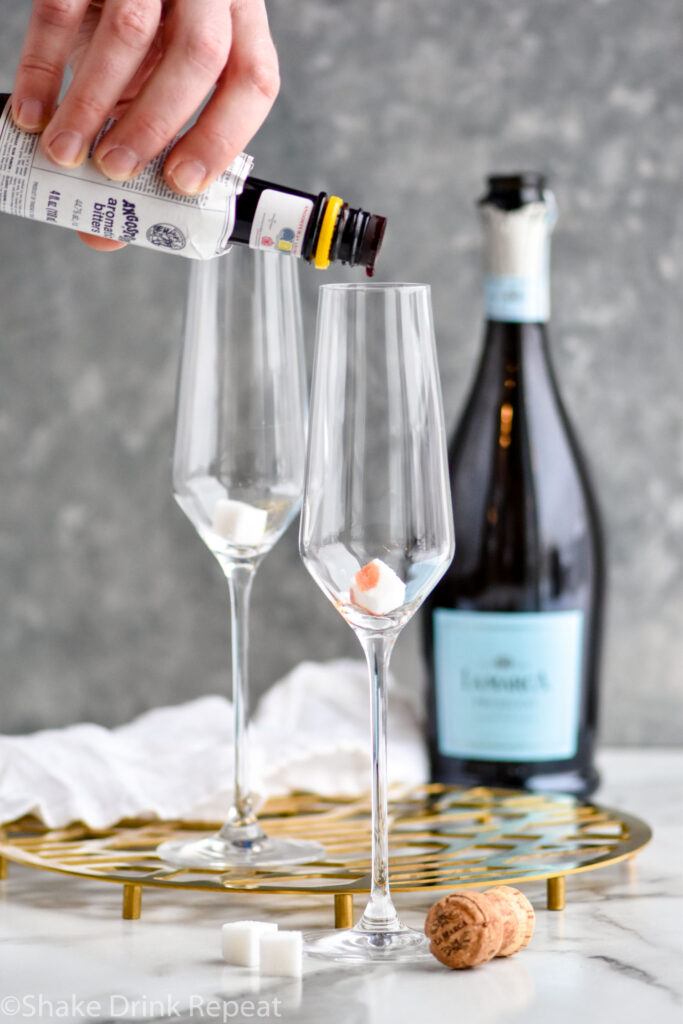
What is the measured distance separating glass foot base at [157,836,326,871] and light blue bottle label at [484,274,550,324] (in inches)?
18.4

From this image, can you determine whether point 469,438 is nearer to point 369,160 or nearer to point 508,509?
point 508,509

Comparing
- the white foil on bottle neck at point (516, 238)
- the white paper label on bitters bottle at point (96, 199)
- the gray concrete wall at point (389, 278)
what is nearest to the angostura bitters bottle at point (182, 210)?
the white paper label on bitters bottle at point (96, 199)

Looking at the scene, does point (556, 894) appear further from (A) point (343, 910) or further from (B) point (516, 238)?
(B) point (516, 238)

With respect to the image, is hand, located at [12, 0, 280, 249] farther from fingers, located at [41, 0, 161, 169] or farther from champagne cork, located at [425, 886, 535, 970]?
champagne cork, located at [425, 886, 535, 970]

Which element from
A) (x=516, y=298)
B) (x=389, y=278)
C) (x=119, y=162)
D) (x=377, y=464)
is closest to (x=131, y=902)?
(x=377, y=464)

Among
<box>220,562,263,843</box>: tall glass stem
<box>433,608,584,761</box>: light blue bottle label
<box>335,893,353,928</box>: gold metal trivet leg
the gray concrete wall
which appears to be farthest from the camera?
the gray concrete wall

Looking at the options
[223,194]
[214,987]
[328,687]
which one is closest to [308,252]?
[223,194]

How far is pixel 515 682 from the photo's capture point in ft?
3.23

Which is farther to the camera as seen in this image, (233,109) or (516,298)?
(516,298)

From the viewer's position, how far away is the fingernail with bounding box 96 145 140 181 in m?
0.65

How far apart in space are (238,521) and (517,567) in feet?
1.09

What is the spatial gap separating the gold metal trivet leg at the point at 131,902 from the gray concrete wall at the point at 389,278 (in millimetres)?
514

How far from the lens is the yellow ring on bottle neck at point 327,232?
2.24 feet

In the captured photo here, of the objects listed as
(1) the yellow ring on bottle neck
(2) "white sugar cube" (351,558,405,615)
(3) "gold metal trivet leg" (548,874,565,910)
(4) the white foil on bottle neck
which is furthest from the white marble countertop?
(4) the white foil on bottle neck
